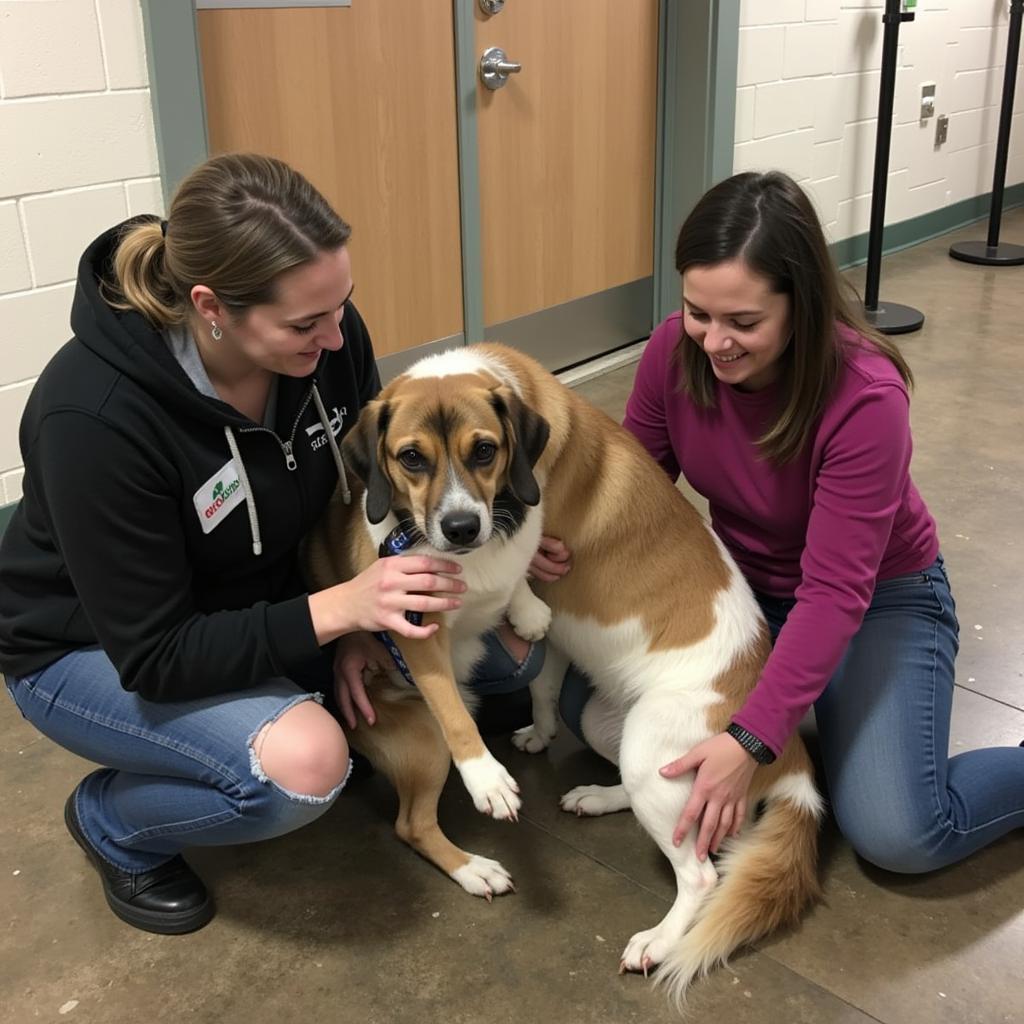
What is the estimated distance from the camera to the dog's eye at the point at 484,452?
5.30 ft

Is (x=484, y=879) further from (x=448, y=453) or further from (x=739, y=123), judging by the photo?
(x=739, y=123)

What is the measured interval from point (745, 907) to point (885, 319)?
3.70m

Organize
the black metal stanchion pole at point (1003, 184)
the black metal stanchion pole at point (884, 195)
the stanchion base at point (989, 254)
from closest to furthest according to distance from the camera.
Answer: the black metal stanchion pole at point (884, 195), the black metal stanchion pole at point (1003, 184), the stanchion base at point (989, 254)

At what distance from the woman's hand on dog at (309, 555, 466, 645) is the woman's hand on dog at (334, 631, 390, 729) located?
26 cm

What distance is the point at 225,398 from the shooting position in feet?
5.41

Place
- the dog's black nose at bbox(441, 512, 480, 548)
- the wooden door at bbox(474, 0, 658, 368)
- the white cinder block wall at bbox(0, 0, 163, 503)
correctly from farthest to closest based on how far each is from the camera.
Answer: the wooden door at bbox(474, 0, 658, 368), the white cinder block wall at bbox(0, 0, 163, 503), the dog's black nose at bbox(441, 512, 480, 548)

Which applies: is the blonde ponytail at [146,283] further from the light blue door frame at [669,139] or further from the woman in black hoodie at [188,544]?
the light blue door frame at [669,139]

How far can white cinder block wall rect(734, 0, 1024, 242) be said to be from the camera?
4.63 meters

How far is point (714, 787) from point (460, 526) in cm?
55

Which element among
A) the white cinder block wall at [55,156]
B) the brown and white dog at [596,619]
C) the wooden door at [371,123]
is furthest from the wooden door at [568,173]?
the brown and white dog at [596,619]

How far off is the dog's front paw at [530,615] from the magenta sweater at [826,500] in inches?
15.2

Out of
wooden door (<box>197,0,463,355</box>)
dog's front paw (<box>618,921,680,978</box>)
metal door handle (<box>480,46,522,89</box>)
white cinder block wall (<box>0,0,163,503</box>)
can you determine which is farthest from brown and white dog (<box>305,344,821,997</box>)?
metal door handle (<box>480,46,522,89</box>)

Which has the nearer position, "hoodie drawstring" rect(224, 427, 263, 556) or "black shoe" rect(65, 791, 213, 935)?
"hoodie drawstring" rect(224, 427, 263, 556)

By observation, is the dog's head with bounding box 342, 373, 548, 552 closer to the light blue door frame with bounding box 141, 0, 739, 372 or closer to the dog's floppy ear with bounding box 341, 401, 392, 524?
the dog's floppy ear with bounding box 341, 401, 392, 524
